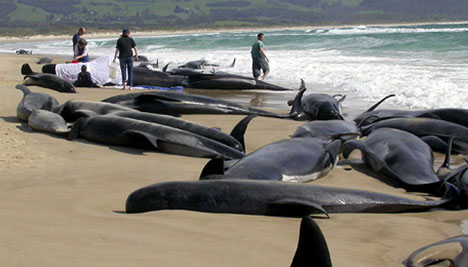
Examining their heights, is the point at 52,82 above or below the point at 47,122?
below

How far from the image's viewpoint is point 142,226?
4004mm

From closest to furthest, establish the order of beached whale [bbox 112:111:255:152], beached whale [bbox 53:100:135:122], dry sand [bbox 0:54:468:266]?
dry sand [bbox 0:54:468:266] → beached whale [bbox 112:111:255:152] → beached whale [bbox 53:100:135:122]

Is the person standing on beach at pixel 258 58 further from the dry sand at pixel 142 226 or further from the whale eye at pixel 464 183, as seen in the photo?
the whale eye at pixel 464 183

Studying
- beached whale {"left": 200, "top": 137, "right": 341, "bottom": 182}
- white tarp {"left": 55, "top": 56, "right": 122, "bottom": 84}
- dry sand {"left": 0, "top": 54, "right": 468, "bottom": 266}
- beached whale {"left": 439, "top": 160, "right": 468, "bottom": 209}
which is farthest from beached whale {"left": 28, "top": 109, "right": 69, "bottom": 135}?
white tarp {"left": 55, "top": 56, "right": 122, "bottom": 84}

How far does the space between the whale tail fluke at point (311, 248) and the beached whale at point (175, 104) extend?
7.45 metres

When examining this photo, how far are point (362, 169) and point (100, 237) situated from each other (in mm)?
3944

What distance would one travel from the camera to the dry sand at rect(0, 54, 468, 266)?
11.0 feet

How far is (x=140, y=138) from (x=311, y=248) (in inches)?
203

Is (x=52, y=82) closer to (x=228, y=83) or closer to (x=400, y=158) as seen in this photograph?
(x=228, y=83)

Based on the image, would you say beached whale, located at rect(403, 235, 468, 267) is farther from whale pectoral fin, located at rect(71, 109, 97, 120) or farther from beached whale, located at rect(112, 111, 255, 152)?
whale pectoral fin, located at rect(71, 109, 97, 120)

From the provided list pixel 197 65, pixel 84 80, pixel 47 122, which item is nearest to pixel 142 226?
pixel 47 122

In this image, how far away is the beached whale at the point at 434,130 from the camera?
25.7 ft

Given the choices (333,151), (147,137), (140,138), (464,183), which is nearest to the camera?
(464,183)

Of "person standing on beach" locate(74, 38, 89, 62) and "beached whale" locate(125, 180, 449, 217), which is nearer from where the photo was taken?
"beached whale" locate(125, 180, 449, 217)
